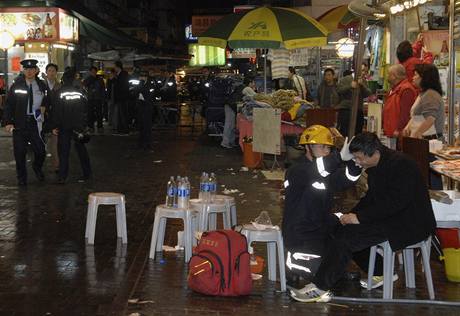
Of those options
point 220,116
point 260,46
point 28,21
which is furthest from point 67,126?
point 28,21

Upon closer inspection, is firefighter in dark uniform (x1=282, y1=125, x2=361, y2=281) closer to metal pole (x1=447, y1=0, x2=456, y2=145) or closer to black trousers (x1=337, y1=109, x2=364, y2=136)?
metal pole (x1=447, y1=0, x2=456, y2=145)

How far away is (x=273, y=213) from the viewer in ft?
32.9

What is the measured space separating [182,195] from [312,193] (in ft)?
5.22

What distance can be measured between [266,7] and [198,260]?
25.6 feet

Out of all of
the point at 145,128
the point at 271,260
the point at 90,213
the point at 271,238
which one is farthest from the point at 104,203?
the point at 145,128

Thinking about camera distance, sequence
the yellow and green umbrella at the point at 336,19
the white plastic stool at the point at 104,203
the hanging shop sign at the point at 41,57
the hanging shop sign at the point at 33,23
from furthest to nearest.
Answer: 1. the hanging shop sign at the point at 41,57
2. the hanging shop sign at the point at 33,23
3. the yellow and green umbrella at the point at 336,19
4. the white plastic stool at the point at 104,203

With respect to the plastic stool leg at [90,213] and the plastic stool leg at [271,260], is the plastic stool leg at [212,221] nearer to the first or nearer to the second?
the plastic stool leg at [90,213]

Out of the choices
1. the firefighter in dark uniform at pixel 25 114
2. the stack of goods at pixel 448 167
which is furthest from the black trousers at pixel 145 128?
the stack of goods at pixel 448 167

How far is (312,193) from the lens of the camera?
6.44 m

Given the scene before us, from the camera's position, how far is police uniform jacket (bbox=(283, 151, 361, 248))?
641 centimetres

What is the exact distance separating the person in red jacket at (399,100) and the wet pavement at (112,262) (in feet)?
6.84

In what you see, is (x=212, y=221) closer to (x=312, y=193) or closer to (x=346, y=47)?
(x=312, y=193)

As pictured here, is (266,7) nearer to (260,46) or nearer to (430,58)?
(260,46)

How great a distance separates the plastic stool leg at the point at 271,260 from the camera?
22.2 feet
